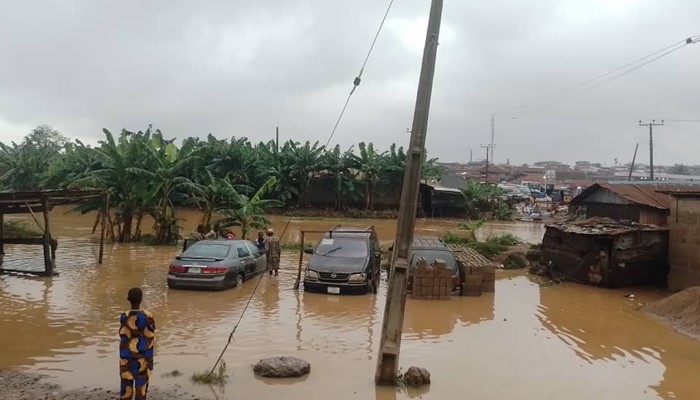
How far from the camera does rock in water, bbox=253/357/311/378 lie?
8195 mm

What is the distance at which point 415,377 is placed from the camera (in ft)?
26.5

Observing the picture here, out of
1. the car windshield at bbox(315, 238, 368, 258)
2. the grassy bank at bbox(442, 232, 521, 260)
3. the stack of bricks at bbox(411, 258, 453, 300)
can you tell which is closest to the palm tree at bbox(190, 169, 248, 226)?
the car windshield at bbox(315, 238, 368, 258)

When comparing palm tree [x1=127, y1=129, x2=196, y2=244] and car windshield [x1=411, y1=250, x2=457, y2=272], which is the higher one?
palm tree [x1=127, y1=129, x2=196, y2=244]

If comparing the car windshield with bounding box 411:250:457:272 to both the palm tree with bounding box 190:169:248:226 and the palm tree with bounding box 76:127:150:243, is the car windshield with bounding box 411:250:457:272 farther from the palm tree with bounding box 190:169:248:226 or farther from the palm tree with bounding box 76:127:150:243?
the palm tree with bounding box 76:127:150:243

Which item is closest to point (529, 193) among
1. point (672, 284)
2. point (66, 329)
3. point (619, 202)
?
point (619, 202)

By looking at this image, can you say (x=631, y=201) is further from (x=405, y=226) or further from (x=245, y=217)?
(x=405, y=226)

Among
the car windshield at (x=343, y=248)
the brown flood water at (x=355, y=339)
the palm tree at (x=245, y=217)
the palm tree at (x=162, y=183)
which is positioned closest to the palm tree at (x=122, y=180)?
the palm tree at (x=162, y=183)

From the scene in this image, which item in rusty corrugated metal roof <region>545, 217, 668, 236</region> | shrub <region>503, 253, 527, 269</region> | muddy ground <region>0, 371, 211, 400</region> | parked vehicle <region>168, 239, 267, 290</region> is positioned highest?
rusty corrugated metal roof <region>545, 217, 668, 236</region>

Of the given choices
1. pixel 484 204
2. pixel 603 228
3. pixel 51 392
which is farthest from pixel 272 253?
pixel 484 204

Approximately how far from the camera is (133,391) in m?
6.54

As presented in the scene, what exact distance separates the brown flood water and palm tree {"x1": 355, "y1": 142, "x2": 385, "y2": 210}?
1138 inches

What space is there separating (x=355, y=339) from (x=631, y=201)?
1889 cm

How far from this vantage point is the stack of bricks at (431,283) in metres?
14.9

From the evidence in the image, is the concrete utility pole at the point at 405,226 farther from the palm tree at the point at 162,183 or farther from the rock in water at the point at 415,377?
the palm tree at the point at 162,183
